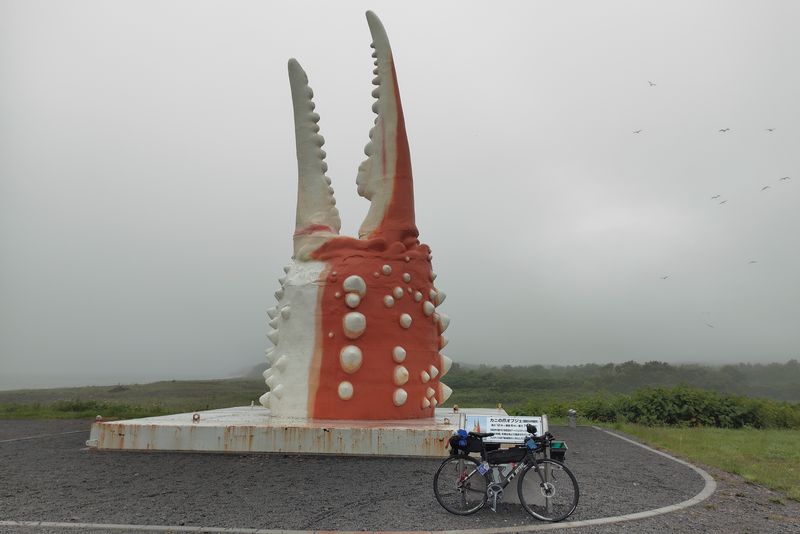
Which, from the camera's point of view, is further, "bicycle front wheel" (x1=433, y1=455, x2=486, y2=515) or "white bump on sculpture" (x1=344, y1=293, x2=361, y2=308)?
"white bump on sculpture" (x1=344, y1=293, x2=361, y2=308)

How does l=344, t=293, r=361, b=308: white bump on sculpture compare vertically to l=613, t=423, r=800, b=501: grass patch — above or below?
above

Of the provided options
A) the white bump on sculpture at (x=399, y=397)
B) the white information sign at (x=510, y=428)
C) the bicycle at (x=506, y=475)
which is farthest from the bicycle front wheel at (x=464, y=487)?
the white bump on sculpture at (x=399, y=397)

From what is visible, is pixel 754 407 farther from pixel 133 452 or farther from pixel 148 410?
pixel 148 410

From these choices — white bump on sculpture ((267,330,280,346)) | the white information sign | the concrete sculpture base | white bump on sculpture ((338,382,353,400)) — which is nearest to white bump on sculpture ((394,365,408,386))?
white bump on sculpture ((338,382,353,400))

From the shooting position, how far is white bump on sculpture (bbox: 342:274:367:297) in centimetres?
933

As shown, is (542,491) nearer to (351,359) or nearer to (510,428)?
(510,428)

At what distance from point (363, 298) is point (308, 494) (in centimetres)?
405

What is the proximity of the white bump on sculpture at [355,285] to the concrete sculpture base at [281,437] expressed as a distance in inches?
89.4

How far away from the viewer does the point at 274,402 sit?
382 inches

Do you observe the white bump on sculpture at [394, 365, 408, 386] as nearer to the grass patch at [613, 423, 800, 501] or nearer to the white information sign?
the white information sign

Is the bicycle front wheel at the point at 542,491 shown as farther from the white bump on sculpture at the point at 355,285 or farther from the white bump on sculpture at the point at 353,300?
the white bump on sculpture at the point at 355,285

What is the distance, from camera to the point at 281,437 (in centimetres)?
797

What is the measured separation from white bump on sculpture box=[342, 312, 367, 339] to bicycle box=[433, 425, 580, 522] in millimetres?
3883

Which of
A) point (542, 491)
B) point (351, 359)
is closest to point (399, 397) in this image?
point (351, 359)
